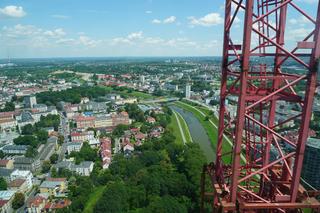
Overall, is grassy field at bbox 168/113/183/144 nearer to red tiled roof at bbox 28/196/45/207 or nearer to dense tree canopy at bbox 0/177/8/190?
red tiled roof at bbox 28/196/45/207

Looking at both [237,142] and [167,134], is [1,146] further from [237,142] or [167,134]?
[237,142]

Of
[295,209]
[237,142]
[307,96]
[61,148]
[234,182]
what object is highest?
[307,96]

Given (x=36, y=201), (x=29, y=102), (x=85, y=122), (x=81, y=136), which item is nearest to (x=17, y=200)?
(x=36, y=201)

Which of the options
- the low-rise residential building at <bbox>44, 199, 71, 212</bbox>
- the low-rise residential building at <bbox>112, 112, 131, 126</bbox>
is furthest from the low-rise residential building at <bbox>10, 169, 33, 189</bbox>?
the low-rise residential building at <bbox>112, 112, 131, 126</bbox>

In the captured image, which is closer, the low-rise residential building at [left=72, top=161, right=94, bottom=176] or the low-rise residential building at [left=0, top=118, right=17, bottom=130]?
the low-rise residential building at [left=72, top=161, right=94, bottom=176]

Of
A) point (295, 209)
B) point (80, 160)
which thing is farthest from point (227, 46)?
point (80, 160)

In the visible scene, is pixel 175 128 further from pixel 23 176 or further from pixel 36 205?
pixel 36 205

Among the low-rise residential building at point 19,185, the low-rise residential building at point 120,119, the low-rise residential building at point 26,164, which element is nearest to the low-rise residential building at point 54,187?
the low-rise residential building at point 19,185
